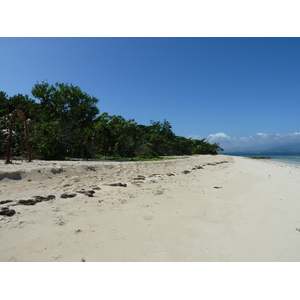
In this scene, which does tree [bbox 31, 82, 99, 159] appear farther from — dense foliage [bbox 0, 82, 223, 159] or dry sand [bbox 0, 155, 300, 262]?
dry sand [bbox 0, 155, 300, 262]

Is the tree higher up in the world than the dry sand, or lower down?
higher up

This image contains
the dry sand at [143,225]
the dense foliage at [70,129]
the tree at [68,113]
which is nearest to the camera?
the dry sand at [143,225]

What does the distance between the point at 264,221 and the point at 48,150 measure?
12381 mm

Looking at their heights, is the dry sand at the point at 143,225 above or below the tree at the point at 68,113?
below

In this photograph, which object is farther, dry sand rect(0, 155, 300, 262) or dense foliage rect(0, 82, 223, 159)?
dense foliage rect(0, 82, 223, 159)

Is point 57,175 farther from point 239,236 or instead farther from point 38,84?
point 38,84

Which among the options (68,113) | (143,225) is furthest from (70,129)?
(143,225)

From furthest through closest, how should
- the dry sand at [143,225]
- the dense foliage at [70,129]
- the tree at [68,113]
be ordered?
the tree at [68,113] → the dense foliage at [70,129] → the dry sand at [143,225]

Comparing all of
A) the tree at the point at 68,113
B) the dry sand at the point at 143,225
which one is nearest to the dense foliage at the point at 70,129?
the tree at the point at 68,113

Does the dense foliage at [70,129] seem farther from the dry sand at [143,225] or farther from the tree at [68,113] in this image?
the dry sand at [143,225]

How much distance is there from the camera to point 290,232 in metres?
3.09

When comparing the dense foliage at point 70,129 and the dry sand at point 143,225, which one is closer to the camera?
the dry sand at point 143,225

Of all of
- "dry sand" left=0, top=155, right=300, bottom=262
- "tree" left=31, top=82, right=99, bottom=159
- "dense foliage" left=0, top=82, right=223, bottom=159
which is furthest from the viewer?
"tree" left=31, top=82, right=99, bottom=159

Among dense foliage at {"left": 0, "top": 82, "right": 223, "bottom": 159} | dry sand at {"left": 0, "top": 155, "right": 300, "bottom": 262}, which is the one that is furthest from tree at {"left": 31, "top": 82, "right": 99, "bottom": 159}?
dry sand at {"left": 0, "top": 155, "right": 300, "bottom": 262}
